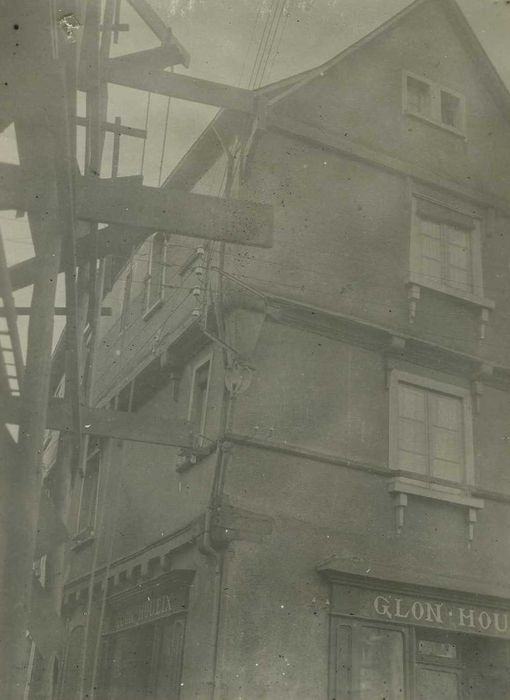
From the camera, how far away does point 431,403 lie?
39.4ft

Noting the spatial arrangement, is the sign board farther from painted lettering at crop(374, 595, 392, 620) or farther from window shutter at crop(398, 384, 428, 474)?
window shutter at crop(398, 384, 428, 474)

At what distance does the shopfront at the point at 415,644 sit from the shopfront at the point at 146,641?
2065 mm

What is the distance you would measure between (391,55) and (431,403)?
605 cm

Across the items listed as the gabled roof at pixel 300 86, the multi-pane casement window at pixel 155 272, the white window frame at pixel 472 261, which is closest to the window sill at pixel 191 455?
the multi-pane casement window at pixel 155 272

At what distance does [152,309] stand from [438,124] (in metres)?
5.97

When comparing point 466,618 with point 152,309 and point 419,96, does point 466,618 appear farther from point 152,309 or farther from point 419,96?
point 419,96

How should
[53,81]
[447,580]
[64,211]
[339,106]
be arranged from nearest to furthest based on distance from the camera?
[53,81] → [64,211] → [447,580] → [339,106]

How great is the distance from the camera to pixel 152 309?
47.9 feet

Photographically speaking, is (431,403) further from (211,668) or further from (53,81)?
(53,81)

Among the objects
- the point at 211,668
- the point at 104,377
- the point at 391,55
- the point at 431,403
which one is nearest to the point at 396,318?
the point at 431,403

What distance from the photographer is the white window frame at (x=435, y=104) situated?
1362 cm

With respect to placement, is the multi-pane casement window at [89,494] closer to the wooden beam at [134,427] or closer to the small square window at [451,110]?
the wooden beam at [134,427]

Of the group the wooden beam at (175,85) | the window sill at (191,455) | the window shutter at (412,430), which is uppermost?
the wooden beam at (175,85)

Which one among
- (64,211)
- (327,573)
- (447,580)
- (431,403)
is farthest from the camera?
(431,403)
